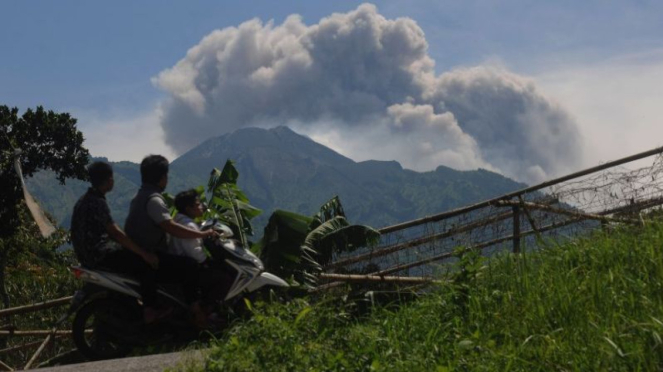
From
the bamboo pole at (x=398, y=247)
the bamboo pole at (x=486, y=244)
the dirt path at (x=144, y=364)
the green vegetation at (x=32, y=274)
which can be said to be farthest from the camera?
the green vegetation at (x=32, y=274)

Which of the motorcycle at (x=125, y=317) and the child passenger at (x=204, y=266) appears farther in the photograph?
the child passenger at (x=204, y=266)

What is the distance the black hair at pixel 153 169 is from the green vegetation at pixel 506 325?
179cm

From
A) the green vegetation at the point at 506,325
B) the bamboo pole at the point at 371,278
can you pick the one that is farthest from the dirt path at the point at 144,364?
the bamboo pole at the point at 371,278

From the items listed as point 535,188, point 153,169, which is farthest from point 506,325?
Result: point 535,188

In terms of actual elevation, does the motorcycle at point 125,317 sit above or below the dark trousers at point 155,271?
below

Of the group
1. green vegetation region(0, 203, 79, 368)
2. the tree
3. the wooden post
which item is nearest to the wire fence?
the wooden post

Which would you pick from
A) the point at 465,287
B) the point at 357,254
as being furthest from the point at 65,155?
the point at 465,287

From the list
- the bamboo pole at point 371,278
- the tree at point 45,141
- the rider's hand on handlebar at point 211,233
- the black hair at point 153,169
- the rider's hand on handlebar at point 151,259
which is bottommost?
the bamboo pole at point 371,278

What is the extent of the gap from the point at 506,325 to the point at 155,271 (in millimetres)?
3808

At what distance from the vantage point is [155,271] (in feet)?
29.4

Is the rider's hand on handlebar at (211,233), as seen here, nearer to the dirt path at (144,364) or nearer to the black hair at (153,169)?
the black hair at (153,169)

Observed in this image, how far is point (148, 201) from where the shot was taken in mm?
8844

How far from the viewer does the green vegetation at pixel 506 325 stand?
583cm

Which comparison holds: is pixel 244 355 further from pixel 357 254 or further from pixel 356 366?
pixel 357 254
